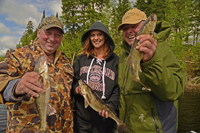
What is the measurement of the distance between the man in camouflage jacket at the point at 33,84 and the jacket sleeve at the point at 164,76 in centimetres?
171

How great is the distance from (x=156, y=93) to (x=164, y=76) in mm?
383

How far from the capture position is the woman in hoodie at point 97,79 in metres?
3.79

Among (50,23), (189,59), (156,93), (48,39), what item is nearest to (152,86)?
(156,93)

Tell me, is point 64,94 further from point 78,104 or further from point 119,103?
point 119,103

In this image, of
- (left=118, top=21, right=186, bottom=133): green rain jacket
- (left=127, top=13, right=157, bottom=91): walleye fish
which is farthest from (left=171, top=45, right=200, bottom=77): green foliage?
(left=127, top=13, right=157, bottom=91): walleye fish

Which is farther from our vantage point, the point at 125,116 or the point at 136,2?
the point at 136,2

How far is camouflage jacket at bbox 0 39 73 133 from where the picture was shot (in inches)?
114

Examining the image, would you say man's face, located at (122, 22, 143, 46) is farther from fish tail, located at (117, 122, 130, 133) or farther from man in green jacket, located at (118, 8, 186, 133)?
fish tail, located at (117, 122, 130, 133)

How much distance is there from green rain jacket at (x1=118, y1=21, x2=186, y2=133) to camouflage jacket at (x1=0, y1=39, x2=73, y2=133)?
52.6 inches

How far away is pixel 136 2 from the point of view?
121 feet

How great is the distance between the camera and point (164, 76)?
2.29 metres

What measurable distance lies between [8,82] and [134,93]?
7.99ft

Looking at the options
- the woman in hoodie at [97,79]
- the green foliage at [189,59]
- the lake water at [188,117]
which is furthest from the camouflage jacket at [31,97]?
the green foliage at [189,59]

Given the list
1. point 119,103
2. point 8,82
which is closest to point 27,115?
point 8,82
